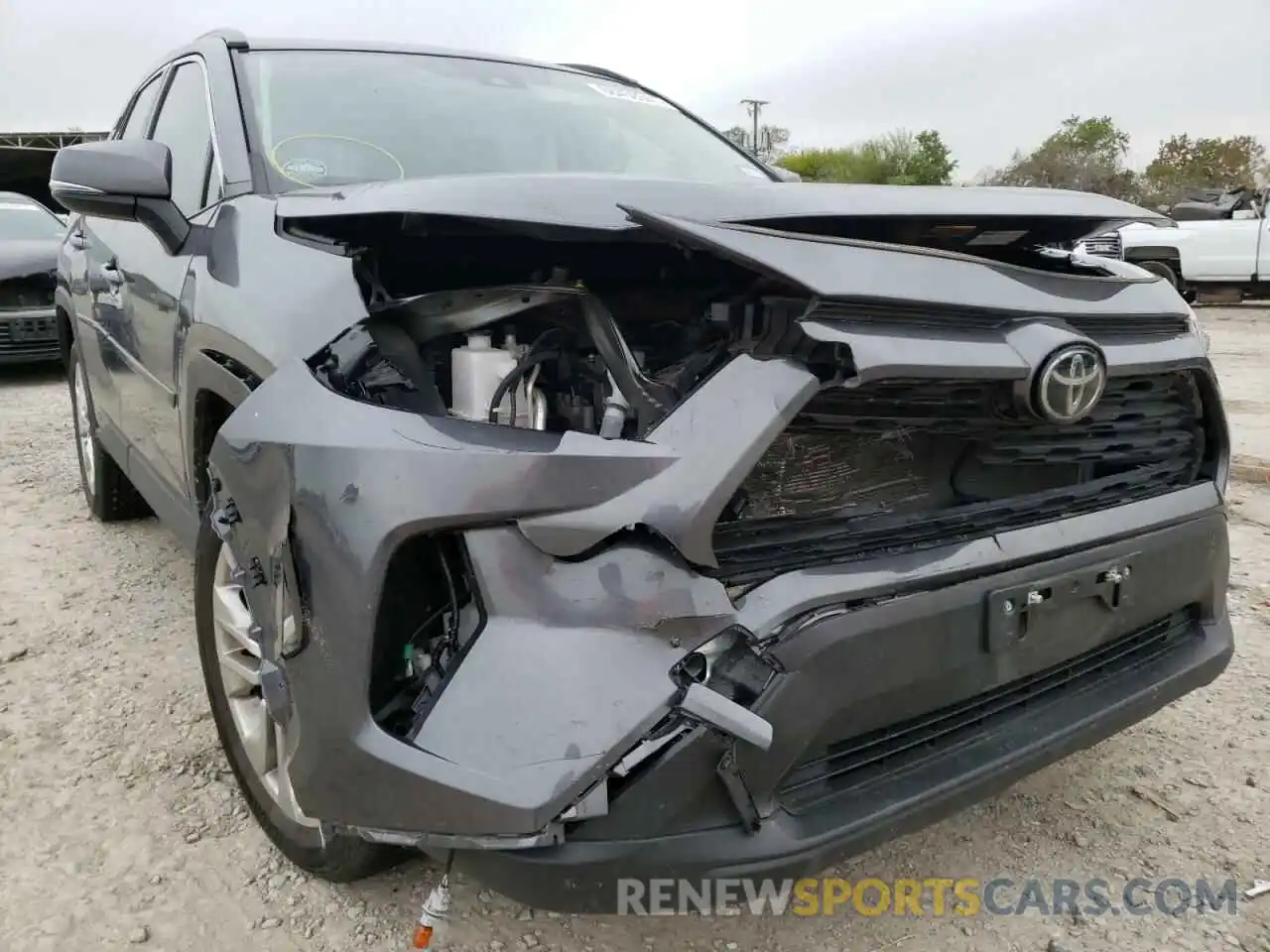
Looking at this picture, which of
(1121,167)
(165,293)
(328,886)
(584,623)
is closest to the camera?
(584,623)

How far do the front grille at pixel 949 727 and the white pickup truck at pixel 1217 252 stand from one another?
42.6ft

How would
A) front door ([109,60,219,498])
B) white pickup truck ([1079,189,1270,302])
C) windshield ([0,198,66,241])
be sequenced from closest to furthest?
front door ([109,60,219,498]), windshield ([0,198,66,241]), white pickup truck ([1079,189,1270,302])

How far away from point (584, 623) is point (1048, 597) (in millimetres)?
868

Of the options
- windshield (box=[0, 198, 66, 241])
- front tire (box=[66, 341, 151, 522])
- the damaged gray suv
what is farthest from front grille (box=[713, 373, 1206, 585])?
windshield (box=[0, 198, 66, 241])

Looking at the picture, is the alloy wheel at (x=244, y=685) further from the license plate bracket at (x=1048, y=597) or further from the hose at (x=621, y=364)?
the license plate bracket at (x=1048, y=597)

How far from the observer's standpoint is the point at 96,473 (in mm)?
4230

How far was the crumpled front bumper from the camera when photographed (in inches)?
51.2

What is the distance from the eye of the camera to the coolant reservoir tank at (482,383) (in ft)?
5.07

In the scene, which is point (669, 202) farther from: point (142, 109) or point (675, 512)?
point (142, 109)

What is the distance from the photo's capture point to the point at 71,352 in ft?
14.3

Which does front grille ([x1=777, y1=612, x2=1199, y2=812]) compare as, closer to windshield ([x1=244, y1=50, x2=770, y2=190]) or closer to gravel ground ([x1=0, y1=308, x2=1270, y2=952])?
gravel ground ([x1=0, y1=308, x2=1270, y2=952])

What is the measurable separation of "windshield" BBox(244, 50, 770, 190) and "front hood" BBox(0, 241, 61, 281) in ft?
23.4

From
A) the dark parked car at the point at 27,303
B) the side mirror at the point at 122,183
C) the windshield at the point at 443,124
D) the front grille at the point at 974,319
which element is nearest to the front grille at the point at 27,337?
the dark parked car at the point at 27,303

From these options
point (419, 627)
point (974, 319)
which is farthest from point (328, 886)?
point (974, 319)
